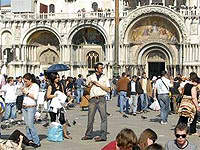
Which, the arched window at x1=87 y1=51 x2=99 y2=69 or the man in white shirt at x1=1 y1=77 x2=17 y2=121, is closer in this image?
the man in white shirt at x1=1 y1=77 x2=17 y2=121

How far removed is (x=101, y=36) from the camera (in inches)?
1674

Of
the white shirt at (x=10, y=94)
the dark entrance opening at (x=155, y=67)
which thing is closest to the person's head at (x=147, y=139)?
the white shirt at (x=10, y=94)

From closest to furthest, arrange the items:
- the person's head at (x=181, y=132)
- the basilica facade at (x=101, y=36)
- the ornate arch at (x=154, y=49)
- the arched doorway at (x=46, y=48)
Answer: the person's head at (x=181, y=132) → the basilica facade at (x=101, y=36) → the ornate arch at (x=154, y=49) → the arched doorway at (x=46, y=48)

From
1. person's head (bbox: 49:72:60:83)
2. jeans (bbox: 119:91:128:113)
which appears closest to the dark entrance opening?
jeans (bbox: 119:91:128:113)

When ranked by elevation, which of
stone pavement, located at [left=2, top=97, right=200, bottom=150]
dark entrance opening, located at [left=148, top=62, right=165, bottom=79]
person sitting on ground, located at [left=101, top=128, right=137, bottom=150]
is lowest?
stone pavement, located at [left=2, top=97, right=200, bottom=150]

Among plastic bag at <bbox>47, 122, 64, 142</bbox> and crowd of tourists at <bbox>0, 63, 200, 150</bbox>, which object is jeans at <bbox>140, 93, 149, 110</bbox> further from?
plastic bag at <bbox>47, 122, 64, 142</bbox>

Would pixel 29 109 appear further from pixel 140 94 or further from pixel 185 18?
pixel 185 18

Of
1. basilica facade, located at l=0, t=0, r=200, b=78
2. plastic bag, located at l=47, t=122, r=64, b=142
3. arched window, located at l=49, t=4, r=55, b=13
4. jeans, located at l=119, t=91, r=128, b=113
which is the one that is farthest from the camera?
arched window, located at l=49, t=4, r=55, b=13

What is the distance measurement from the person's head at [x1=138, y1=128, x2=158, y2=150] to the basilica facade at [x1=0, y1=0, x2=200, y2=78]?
107ft

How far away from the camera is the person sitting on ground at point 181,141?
23.1 ft

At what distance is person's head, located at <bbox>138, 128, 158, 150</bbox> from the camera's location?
6781 millimetres

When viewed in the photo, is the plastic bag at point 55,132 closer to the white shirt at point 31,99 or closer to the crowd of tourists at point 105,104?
the crowd of tourists at point 105,104

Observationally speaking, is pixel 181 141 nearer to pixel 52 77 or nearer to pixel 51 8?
pixel 52 77

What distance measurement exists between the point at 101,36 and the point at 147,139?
36.1 metres
